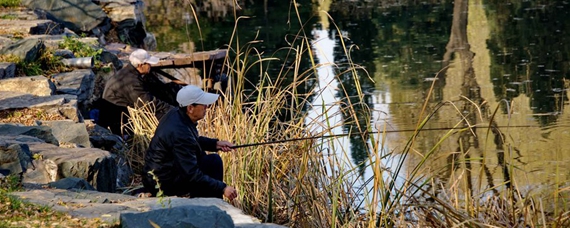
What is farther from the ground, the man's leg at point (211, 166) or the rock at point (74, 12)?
the rock at point (74, 12)

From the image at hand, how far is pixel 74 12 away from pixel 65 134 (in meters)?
6.98

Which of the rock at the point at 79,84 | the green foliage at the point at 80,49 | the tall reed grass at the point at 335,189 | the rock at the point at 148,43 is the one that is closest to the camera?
the tall reed grass at the point at 335,189

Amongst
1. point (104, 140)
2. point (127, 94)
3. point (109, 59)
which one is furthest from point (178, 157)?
point (109, 59)

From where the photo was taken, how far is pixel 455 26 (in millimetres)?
20641

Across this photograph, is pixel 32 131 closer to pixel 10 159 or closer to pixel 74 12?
pixel 10 159

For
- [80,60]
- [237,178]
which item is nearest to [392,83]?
[80,60]

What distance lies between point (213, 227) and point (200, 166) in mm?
2336

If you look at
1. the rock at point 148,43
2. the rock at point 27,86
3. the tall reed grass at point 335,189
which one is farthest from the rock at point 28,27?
the tall reed grass at point 335,189

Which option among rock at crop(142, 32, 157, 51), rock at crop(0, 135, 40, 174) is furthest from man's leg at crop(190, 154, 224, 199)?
rock at crop(142, 32, 157, 51)

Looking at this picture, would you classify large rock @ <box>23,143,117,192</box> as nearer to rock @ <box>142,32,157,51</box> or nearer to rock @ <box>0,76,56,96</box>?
rock @ <box>0,76,56,96</box>

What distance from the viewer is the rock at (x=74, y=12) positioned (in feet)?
44.1

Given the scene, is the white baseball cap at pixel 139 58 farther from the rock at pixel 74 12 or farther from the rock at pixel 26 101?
the rock at pixel 74 12

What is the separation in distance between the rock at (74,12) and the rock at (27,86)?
5.01 meters

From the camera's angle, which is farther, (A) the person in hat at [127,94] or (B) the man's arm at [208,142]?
(A) the person in hat at [127,94]
